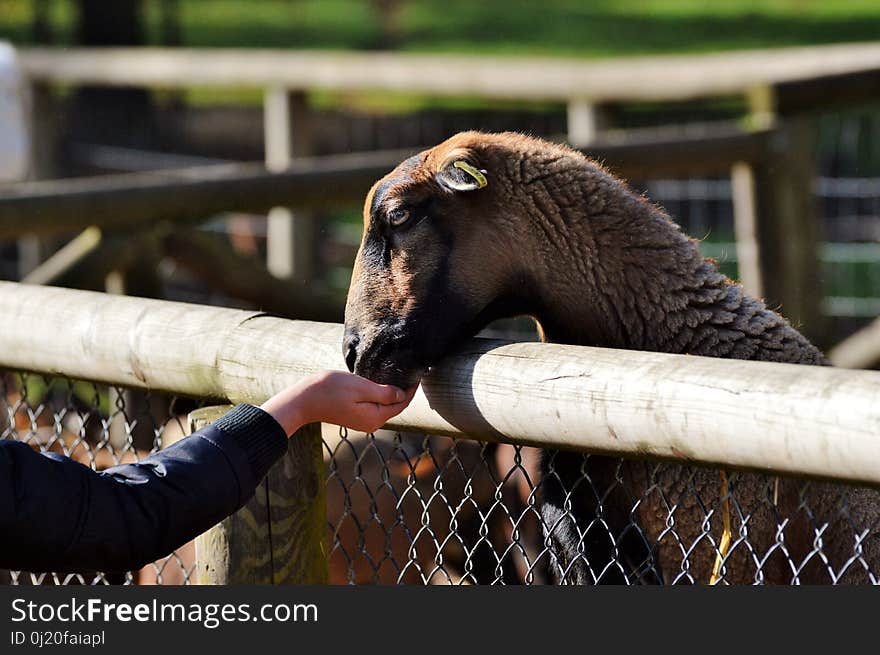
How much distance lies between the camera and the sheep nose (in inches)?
109

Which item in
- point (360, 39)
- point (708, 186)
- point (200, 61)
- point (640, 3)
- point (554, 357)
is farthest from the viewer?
point (640, 3)

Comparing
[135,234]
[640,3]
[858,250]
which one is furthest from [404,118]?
[640,3]

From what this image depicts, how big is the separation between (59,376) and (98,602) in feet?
2.64

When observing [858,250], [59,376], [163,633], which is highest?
[59,376]

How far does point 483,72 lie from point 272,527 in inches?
216

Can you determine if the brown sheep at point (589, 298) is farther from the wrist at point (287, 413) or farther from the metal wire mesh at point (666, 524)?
the wrist at point (287, 413)

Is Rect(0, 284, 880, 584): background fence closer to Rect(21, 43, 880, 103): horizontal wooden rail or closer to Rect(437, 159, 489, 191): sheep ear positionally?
Rect(437, 159, 489, 191): sheep ear

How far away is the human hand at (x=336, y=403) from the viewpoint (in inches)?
93.0

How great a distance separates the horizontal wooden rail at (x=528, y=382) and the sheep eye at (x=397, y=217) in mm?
478

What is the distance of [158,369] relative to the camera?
9.14 ft

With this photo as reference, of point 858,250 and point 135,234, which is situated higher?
point 135,234

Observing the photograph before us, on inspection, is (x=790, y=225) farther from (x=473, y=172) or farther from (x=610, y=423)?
(x=610, y=423)

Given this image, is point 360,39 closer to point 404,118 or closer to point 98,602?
point 404,118

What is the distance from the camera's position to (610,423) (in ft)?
6.92
